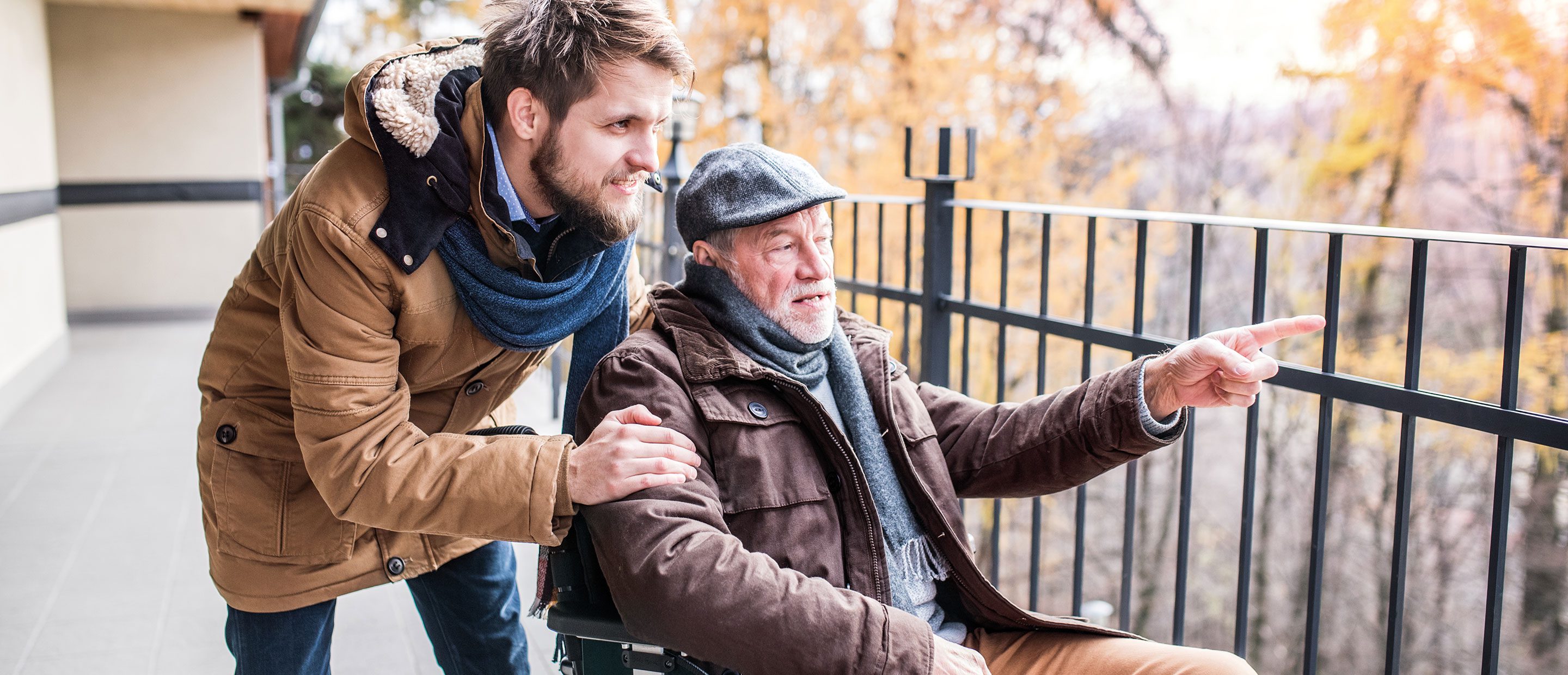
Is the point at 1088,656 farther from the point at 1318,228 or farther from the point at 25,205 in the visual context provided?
the point at 25,205

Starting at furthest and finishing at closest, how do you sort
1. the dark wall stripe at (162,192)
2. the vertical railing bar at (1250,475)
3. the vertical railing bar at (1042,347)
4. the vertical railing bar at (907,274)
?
the dark wall stripe at (162,192) < the vertical railing bar at (907,274) < the vertical railing bar at (1042,347) < the vertical railing bar at (1250,475)

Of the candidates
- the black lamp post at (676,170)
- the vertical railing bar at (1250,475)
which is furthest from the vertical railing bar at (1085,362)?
the black lamp post at (676,170)

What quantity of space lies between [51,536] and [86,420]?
1983 mm

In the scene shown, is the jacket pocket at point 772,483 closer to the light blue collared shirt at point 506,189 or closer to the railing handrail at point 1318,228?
the light blue collared shirt at point 506,189

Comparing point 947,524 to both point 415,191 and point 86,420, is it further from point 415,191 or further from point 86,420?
point 86,420

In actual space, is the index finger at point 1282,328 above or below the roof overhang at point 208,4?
below

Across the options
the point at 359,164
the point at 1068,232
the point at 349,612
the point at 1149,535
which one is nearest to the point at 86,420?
the point at 349,612

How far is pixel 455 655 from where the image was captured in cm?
191

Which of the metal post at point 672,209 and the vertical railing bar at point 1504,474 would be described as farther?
the metal post at point 672,209

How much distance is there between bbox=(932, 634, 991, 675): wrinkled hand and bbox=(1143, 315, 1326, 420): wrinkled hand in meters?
0.52

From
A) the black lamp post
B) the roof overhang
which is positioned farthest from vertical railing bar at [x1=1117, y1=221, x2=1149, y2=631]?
the roof overhang

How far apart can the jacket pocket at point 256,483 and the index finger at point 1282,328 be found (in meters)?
1.45

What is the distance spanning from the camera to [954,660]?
1.38m

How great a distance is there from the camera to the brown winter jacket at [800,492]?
1.31 m
